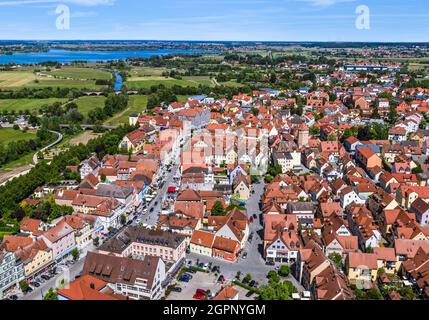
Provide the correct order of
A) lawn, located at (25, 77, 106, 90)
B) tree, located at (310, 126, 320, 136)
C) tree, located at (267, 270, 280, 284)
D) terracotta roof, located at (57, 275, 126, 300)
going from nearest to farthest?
terracotta roof, located at (57, 275, 126, 300), tree, located at (267, 270, 280, 284), tree, located at (310, 126, 320, 136), lawn, located at (25, 77, 106, 90)

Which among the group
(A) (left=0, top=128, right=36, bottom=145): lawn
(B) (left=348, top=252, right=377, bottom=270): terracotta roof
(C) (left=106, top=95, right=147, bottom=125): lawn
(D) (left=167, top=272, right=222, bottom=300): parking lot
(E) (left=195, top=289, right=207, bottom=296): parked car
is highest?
(C) (left=106, top=95, right=147, bottom=125): lawn

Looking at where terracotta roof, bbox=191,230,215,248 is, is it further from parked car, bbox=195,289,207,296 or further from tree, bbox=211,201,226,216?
parked car, bbox=195,289,207,296

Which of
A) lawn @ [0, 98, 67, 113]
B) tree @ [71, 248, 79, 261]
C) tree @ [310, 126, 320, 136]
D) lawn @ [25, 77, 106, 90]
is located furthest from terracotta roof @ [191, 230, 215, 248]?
lawn @ [25, 77, 106, 90]

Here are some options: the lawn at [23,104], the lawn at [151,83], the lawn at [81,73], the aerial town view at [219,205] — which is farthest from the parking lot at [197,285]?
the lawn at [81,73]

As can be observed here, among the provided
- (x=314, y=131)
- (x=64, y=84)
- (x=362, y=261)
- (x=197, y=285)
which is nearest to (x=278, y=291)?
(x=197, y=285)

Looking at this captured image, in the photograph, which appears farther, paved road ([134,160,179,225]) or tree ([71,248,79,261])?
paved road ([134,160,179,225])

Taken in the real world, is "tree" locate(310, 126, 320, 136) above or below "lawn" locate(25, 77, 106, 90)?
below

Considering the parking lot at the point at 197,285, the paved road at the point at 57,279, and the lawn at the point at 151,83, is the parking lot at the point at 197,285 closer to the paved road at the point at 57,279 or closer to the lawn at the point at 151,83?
the paved road at the point at 57,279
